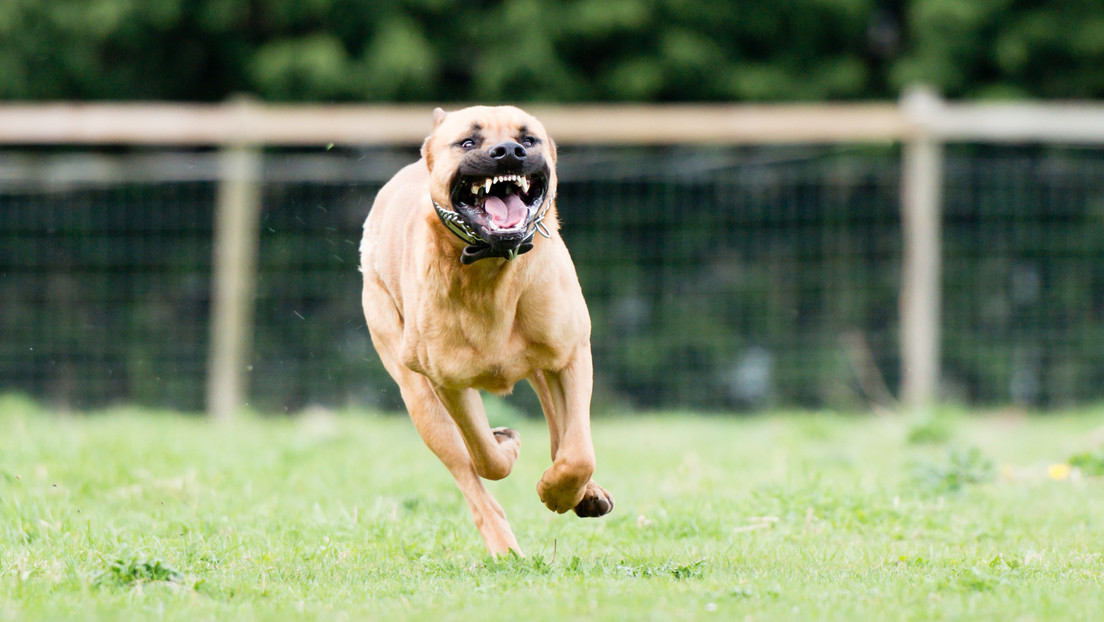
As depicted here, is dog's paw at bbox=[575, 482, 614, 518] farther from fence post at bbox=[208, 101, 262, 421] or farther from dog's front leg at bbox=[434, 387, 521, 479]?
fence post at bbox=[208, 101, 262, 421]

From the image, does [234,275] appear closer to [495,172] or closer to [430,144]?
[430,144]

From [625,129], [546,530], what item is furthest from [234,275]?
[546,530]

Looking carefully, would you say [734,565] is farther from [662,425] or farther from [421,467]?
[662,425]

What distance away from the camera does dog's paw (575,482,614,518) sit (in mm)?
3930

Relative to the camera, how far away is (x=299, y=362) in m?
10.2

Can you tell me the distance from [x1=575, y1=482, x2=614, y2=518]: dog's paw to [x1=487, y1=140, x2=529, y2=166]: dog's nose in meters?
1.13

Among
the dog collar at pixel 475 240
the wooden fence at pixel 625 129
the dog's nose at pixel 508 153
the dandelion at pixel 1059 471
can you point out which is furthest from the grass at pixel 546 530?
the wooden fence at pixel 625 129

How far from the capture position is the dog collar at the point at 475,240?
11.1 ft

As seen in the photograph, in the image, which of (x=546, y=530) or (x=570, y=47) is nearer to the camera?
(x=546, y=530)

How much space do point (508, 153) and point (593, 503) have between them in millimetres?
1225

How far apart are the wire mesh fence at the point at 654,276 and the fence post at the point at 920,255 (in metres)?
1.16

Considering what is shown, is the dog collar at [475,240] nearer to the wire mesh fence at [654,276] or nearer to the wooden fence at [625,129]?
the wooden fence at [625,129]

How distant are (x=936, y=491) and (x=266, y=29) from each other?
9008mm

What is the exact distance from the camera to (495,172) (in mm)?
3387
